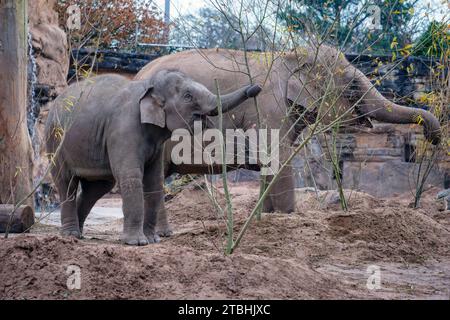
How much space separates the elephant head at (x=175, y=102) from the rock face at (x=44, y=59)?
7.63 meters

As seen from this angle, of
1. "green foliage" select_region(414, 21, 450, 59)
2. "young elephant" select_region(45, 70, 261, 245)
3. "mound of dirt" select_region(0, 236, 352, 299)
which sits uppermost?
"green foliage" select_region(414, 21, 450, 59)

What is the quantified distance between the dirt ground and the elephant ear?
1153 millimetres

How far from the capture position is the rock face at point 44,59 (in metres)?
16.3

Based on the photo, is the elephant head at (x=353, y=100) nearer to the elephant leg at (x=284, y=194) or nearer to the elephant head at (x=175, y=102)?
the elephant leg at (x=284, y=194)

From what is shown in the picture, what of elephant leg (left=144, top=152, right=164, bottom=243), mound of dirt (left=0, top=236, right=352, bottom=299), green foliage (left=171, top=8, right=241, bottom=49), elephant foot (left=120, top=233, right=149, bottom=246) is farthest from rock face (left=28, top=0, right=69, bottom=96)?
mound of dirt (left=0, top=236, right=352, bottom=299)

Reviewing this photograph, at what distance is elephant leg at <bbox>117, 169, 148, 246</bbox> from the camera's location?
27.3 feet

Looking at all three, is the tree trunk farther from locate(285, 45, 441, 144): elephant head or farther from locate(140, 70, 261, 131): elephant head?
locate(285, 45, 441, 144): elephant head

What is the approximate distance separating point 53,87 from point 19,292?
1179cm

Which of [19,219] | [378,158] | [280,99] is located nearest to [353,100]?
[280,99]

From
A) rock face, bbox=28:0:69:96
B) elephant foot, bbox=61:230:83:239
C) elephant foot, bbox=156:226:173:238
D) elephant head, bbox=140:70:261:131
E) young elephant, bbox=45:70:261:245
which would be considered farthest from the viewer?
rock face, bbox=28:0:69:96

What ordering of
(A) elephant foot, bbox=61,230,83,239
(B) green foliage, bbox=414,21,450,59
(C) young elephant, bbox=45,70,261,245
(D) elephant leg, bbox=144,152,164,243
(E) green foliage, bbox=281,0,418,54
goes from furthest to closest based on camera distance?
(A) elephant foot, bbox=61,230,83,239
(D) elephant leg, bbox=144,152,164,243
(C) young elephant, bbox=45,70,261,245
(B) green foliage, bbox=414,21,450,59
(E) green foliage, bbox=281,0,418,54

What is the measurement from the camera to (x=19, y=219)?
28.6 feet

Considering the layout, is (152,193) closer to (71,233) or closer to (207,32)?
(71,233)
